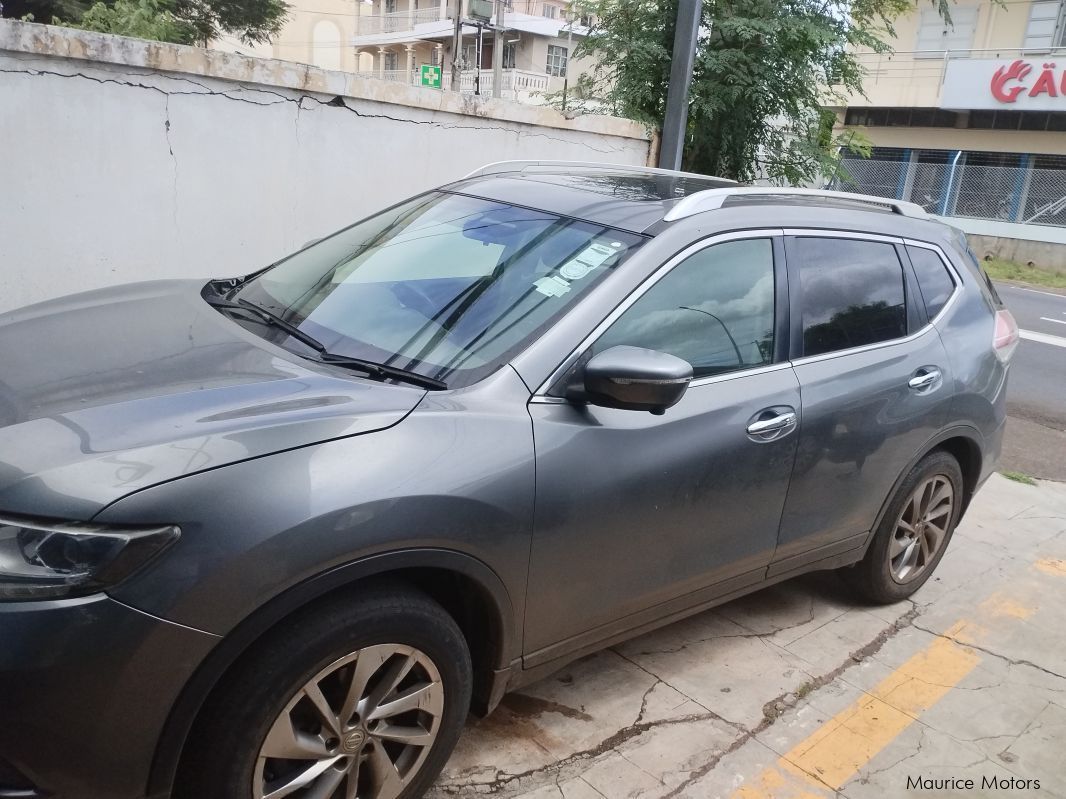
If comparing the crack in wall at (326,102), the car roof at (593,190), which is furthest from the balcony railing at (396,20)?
the car roof at (593,190)

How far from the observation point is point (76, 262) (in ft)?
16.2

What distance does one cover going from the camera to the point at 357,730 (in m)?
2.16

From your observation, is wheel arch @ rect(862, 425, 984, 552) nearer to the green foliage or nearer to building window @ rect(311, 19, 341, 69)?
the green foliage

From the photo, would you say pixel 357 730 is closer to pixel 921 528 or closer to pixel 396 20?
pixel 921 528

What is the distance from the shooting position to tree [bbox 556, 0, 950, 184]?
307 inches

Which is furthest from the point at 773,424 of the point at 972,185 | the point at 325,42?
the point at 325,42

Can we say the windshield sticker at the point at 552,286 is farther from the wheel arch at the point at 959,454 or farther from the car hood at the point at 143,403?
the wheel arch at the point at 959,454

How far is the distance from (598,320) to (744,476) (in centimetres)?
78

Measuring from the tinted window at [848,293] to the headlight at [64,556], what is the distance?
7.78 feet

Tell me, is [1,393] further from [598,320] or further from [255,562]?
[598,320]

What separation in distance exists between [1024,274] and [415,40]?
3796 centimetres

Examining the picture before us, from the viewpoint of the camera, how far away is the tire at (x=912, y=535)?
12.3 feet

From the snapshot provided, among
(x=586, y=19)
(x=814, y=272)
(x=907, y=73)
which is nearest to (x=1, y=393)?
(x=814, y=272)

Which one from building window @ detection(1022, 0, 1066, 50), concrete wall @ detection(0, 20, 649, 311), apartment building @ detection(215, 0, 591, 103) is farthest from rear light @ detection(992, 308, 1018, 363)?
apartment building @ detection(215, 0, 591, 103)
